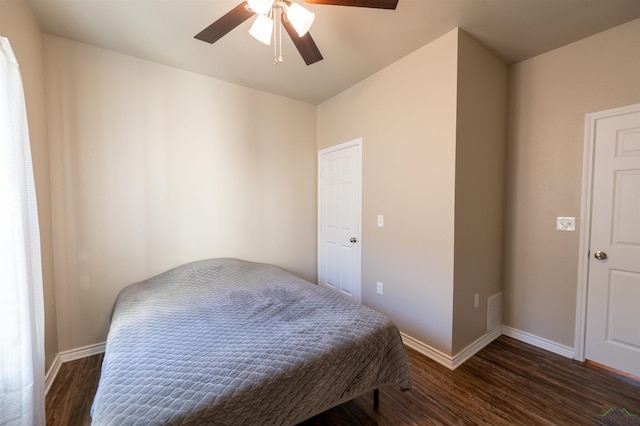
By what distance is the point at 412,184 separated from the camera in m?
2.27

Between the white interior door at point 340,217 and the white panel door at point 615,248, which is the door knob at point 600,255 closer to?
the white panel door at point 615,248

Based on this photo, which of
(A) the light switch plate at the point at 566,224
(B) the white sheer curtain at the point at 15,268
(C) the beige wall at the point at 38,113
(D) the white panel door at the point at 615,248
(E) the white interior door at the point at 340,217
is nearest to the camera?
(B) the white sheer curtain at the point at 15,268

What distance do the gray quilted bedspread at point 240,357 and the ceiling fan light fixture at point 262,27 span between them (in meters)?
1.73

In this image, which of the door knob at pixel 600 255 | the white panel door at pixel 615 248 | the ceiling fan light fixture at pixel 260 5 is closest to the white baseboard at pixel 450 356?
the white panel door at pixel 615 248

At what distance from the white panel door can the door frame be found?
0.02m

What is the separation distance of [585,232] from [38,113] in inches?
170

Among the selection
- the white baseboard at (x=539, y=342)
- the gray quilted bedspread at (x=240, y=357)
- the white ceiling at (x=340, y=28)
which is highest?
the white ceiling at (x=340, y=28)

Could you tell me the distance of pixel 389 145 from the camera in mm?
2461

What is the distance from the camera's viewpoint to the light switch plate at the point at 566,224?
2125 mm

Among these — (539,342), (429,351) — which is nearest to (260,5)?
(429,351)

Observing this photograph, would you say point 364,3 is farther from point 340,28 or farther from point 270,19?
point 340,28

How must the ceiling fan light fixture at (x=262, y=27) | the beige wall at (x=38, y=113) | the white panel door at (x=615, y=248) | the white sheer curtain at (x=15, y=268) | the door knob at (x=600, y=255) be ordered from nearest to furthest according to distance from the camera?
the white sheer curtain at (x=15, y=268)
the ceiling fan light fixture at (x=262, y=27)
the beige wall at (x=38, y=113)
the white panel door at (x=615, y=248)
the door knob at (x=600, y=255)

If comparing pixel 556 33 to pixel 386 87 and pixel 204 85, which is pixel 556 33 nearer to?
pixel 386 87

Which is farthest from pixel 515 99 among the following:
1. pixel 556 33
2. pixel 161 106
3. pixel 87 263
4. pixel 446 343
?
pixel 87 263
